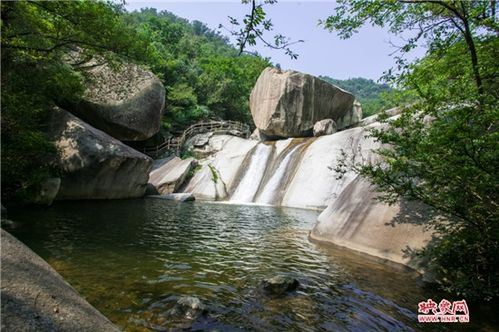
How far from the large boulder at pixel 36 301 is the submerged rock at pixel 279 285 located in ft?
9.93

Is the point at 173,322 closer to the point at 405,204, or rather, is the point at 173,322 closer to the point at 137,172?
the point at 405,204

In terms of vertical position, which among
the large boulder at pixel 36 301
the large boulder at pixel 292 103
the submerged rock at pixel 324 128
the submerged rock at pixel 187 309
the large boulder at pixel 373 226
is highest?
the large boulder at pixel 292 103

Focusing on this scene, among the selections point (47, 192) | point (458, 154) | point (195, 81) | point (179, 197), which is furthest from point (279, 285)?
point (195, 81)

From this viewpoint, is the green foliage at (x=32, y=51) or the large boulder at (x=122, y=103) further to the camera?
the large boulder at (x=122, y=103)

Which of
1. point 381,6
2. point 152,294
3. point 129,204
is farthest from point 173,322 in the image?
point 129,204

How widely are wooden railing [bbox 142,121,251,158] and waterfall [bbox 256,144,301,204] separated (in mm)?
8799

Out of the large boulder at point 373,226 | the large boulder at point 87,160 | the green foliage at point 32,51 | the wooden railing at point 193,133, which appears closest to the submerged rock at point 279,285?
the large boulder at point 373,226

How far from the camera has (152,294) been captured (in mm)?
5137

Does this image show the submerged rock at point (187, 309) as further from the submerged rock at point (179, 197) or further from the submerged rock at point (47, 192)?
the submerged rock at point (179, 197)

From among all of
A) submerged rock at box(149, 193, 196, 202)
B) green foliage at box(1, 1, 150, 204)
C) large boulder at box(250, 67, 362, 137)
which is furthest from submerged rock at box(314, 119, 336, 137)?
green foliage at box(1, 1, 150, 204)

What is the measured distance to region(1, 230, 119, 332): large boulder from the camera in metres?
2.40

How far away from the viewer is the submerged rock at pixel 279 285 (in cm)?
545

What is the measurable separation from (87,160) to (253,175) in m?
10.5

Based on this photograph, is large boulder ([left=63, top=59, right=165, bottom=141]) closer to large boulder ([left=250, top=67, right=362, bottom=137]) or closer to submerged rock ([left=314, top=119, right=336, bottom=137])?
large boulder ([left=250, top=67, right=362, bottom=137])
